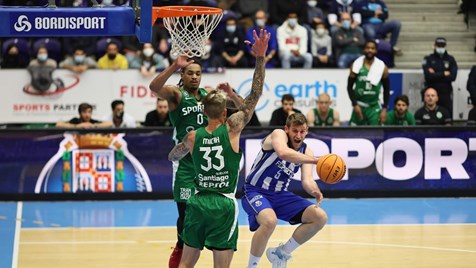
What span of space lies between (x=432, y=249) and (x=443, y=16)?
11.0 m

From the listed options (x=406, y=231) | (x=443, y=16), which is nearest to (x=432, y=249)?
(x=406, y=231)

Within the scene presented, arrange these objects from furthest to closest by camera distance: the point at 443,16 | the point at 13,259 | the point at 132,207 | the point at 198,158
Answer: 1. the point at 443,16
2. the point at 132,207
3. the point at 13,259
4. the point at 198,158

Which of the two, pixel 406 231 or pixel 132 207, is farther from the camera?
pixel 132 207

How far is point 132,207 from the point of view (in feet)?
51.0

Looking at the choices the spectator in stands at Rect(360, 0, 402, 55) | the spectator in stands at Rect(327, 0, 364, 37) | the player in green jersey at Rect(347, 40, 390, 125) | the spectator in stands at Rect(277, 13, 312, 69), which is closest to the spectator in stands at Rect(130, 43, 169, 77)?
the spectator in stands at Rect(277, 13, 312, 69)

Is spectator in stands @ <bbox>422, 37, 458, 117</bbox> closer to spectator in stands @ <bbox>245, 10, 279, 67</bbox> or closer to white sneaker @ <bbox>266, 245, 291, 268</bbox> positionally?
spectator in stands @ <bbox>245, 10, 279, 67</bbox>

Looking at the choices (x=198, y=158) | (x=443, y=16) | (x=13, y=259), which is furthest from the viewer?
(x=443, y=16)

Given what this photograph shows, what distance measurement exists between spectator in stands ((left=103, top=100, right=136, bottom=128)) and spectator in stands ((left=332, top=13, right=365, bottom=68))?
5009 mm

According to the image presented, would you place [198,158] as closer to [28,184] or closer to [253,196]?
[253,196]

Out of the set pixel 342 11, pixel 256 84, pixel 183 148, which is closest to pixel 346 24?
pixel 342 11

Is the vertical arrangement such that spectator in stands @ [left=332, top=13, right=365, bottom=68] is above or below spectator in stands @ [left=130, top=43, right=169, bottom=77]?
above

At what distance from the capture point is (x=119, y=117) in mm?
16844

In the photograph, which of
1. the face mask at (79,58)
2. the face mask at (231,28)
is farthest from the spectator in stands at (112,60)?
the face mask at (231,28)

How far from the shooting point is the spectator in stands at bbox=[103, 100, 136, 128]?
1677 cm
